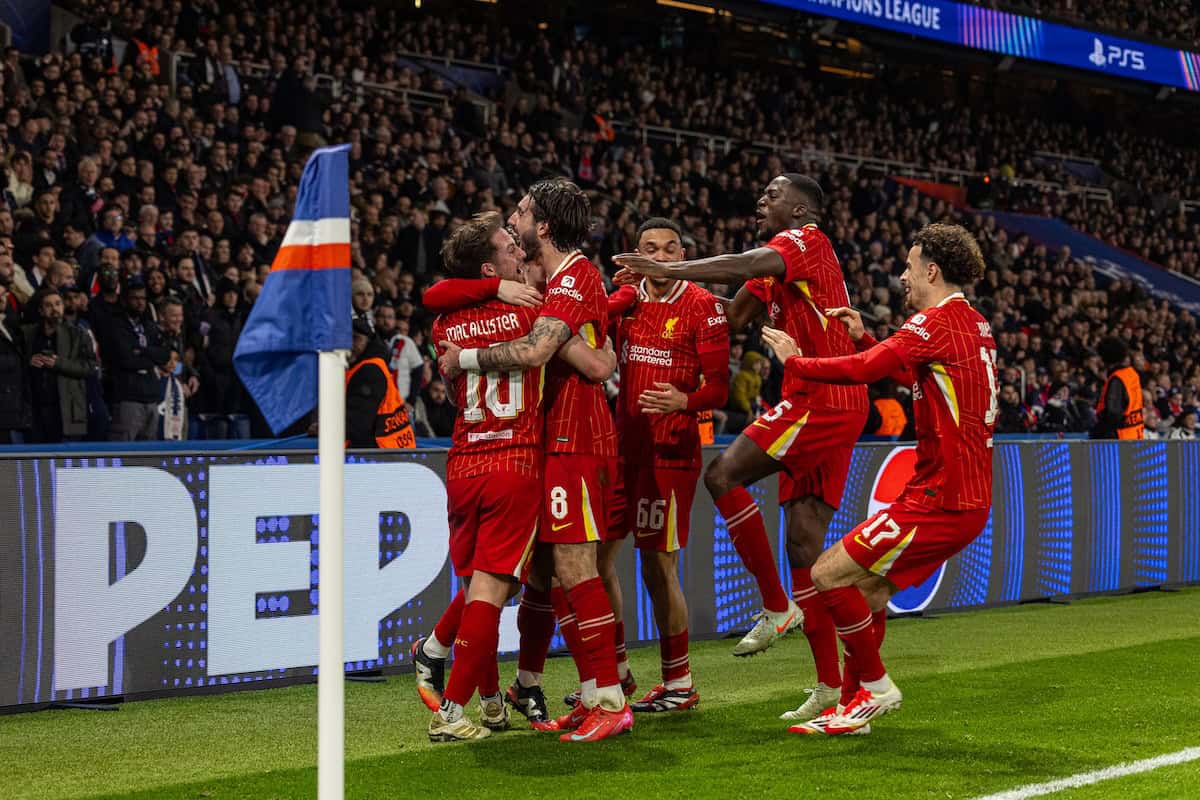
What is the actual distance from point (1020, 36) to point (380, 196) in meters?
20.1

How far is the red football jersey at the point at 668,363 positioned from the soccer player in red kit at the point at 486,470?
3.11 feet

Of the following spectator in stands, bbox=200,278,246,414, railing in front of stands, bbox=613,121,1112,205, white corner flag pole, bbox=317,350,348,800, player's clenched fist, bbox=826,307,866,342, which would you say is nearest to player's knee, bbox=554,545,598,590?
player's clenched fist, bbox=826,307,866,342

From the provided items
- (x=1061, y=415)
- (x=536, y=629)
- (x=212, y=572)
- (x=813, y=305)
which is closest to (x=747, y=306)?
(x=813, y=305)

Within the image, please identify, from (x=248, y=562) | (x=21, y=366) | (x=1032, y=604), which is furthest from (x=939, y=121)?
(x=248, y=562)

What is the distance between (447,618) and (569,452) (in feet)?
3.24

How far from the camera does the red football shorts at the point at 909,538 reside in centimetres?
573

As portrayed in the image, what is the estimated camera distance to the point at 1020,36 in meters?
31.0

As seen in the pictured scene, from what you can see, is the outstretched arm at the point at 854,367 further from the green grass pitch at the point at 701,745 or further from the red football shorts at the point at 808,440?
→ the green grass pitch at the point at 701,745

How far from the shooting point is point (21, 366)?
34.7 feet

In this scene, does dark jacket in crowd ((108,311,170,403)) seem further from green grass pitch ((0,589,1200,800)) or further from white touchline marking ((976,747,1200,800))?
white touchline marking ((976,747,1200,800))

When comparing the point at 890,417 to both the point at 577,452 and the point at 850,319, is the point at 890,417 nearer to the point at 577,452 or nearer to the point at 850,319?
the point at 850,319

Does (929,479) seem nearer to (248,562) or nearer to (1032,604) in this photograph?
(248,562)

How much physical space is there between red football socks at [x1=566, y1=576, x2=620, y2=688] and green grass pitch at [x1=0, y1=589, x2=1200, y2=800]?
0.31 m

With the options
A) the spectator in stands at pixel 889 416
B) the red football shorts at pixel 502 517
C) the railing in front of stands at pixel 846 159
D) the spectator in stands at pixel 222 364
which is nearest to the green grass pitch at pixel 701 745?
the red football shorts at pixel 502 517
